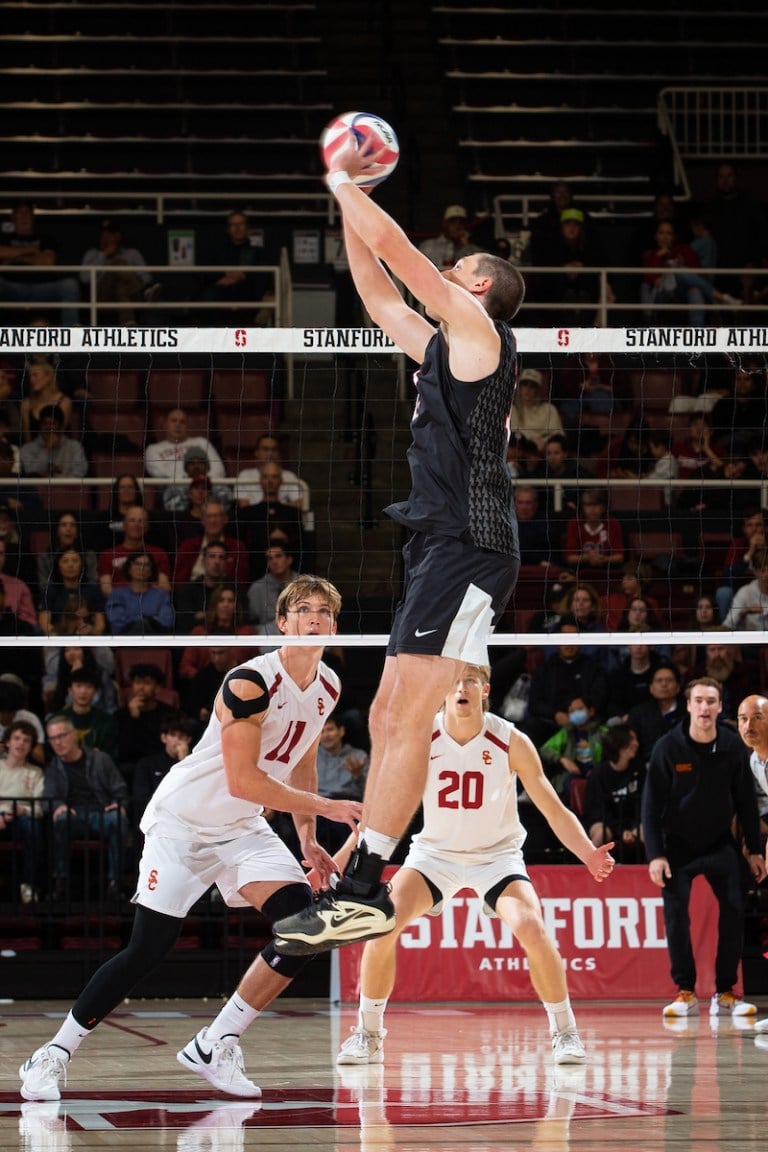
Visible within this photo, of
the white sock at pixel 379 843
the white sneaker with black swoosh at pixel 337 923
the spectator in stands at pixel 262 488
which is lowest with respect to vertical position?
the white sneaker with black swoosh at pixel 337 923

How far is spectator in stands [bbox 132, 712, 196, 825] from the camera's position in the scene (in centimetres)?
1080

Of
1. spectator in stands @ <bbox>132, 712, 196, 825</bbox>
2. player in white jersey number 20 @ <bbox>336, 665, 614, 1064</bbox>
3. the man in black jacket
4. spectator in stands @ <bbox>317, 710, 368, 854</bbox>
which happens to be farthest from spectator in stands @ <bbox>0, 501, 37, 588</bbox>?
the man in black jacket

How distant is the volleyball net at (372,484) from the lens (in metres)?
12.0

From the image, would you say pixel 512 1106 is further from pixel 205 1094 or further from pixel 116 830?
pixel 116 830

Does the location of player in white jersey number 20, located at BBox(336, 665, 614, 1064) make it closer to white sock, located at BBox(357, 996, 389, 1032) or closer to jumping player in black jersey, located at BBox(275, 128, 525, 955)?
white sock, located at BBox(357, 996, 389, 1032)

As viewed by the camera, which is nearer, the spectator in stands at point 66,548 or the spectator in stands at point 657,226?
the spectator in stands at point 66,548

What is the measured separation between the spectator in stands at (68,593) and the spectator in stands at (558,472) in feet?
11.4

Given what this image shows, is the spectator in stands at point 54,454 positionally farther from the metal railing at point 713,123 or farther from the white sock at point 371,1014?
the metal railing at point 713,123

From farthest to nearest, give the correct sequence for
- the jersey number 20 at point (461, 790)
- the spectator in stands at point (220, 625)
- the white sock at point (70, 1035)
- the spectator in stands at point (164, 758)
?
1. the spectator in stands at point (220, 625)
2. the spectator in stands at point (164, 758)
3. the jersey number 20 at point (461, 790)
4. the white sock at point (70, 1035)

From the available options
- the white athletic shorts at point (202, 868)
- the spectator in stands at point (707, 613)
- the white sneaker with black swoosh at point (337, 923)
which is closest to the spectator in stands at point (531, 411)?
the spectator in stands at point (707, 613)

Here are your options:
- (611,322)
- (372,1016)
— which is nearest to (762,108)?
(611,322)

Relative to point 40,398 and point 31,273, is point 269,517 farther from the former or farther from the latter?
point 31,273

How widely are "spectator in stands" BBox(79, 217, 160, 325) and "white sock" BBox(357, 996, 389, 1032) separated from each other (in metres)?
8.55

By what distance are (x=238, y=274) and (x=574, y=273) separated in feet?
9.99
